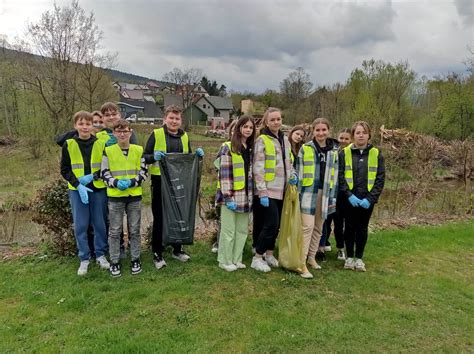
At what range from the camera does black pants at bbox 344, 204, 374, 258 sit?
4586mm

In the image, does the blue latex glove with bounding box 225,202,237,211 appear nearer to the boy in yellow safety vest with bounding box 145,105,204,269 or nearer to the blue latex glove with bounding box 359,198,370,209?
the boy in yellow safety vest with bounding box 145,105,204,269

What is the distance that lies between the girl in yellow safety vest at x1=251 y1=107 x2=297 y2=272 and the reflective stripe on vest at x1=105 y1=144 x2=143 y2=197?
149 cm

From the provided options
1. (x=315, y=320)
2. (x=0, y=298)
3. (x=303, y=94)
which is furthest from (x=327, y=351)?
(x=303, y=94)

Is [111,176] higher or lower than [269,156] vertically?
lower

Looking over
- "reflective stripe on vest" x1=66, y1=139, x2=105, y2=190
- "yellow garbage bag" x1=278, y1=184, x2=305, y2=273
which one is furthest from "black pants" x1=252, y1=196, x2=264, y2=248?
"reflective stripe on vest" x1=66, y1=139, x2=105, y2=190

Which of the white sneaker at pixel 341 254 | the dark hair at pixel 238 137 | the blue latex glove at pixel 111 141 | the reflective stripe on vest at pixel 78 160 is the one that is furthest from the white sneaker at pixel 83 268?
the white sneaker at pixel 341 254

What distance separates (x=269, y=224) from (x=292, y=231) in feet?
1.02

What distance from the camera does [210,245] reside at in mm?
5520

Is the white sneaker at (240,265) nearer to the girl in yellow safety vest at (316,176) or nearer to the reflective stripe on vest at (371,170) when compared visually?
the girl in yellow safety vest at (316,176)

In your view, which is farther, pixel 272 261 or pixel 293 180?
pixel 272 261

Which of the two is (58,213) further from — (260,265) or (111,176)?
(260,265)

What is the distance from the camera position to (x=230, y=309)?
3.63 meters

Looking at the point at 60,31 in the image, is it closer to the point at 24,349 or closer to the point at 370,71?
the point at 24,349

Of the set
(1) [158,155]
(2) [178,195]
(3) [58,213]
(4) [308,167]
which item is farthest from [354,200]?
(3) [58,213]
